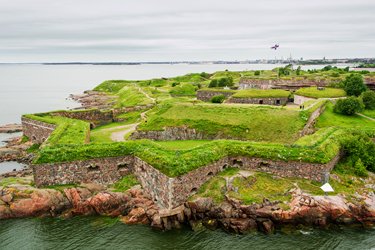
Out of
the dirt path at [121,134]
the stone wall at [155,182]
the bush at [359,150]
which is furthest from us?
the dirt path at [121,134]

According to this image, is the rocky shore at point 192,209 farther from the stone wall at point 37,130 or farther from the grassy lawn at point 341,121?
the stone wall at point 37,130

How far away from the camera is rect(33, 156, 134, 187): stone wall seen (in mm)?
24188

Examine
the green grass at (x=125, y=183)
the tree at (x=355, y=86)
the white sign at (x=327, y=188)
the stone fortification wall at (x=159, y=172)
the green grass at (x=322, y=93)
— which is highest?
the tree at (x=355, y=86)

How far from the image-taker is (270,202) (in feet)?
70.4

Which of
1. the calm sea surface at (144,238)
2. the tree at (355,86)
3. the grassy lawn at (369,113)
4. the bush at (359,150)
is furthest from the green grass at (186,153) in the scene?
the tree at (355,86)

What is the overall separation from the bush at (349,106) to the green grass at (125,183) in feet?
75.3

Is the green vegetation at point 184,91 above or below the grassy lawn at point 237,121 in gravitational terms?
above

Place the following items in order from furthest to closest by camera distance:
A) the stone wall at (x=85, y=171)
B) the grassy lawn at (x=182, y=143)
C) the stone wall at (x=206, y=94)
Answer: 1. the stone wall at (x=206, y=94)
2. the grassy lawn at (x=182, y=143)
3. the stone wall at (x=85, y=171)

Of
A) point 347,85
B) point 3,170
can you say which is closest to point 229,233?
point 3,170

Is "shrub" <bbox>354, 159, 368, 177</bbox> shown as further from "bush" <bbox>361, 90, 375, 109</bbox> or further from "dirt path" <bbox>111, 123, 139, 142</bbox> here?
"dirt path" <bbox>111, 123, 139, 142</bbox>

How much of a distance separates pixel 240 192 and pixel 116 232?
8.36 m

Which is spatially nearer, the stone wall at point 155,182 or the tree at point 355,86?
the stone wall at point 155,182

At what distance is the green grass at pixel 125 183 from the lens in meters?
24.7

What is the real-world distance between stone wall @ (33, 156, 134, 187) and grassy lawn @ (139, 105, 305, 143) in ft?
26.4
